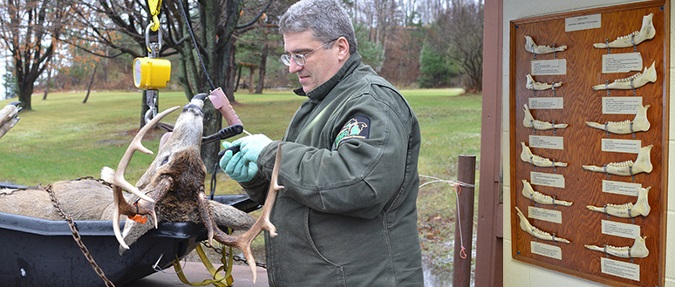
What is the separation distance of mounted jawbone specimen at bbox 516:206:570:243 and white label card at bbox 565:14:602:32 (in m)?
1.06

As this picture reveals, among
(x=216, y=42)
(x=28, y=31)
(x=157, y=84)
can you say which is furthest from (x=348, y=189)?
(x=28, y=31)

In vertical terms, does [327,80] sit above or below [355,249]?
above

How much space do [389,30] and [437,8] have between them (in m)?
1.82

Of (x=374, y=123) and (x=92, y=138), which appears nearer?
(x=374, y=123)

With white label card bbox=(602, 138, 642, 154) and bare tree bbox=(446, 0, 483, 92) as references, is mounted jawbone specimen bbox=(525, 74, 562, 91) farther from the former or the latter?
bare tree bbox=(446, 0, 483, 92)

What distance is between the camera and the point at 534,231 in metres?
3.99

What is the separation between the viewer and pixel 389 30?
24.5m

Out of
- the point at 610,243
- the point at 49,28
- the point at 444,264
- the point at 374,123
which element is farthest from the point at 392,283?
the point at 49,28

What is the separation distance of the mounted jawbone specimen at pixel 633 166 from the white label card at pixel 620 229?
252 mm

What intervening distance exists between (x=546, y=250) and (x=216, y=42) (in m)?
7.74

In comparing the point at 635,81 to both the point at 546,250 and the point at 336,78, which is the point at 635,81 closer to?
the point at 546,250

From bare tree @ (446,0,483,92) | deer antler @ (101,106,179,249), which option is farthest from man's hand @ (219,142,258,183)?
bare tree @ (446,0,483,92)

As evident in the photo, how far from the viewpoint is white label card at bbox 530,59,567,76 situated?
A: 3.72 metres

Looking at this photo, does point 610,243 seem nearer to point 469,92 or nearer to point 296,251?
point 296,251
